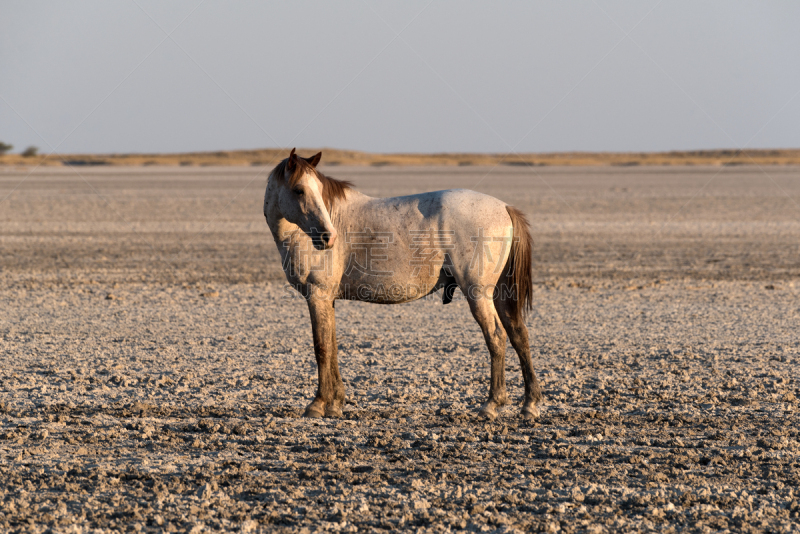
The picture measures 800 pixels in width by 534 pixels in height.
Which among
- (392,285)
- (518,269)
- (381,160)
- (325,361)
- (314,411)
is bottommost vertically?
(314,411)

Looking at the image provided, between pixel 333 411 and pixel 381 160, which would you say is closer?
pixel 333 411

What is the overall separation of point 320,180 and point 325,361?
1.46 meters

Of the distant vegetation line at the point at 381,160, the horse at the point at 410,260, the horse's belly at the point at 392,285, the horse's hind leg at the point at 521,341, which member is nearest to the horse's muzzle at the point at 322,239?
the horse at the point at 410,260

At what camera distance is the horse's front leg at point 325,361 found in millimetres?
6621

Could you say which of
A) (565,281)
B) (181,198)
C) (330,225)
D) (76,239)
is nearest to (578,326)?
(565,281)

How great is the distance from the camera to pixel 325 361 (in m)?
6.72

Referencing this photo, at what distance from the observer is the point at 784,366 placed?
26.8ft

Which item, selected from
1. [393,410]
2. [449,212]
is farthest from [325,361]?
[449,212]

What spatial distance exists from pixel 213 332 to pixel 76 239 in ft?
42.5

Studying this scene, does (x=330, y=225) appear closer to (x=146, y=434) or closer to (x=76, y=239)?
(x=146, y=434)

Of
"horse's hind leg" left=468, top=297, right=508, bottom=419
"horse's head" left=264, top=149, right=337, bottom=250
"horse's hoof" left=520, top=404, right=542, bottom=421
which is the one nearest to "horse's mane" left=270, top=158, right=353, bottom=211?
"horse's head" left=264, top=149, right=337, bottom=250

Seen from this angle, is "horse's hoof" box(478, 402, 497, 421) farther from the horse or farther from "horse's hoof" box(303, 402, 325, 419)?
"horse's hoof" box(303, 402, 325, 419)

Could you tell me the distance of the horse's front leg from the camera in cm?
662

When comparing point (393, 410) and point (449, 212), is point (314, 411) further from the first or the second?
point (449, 212)
